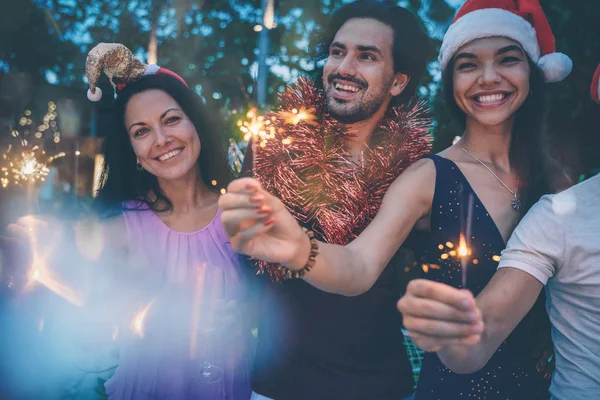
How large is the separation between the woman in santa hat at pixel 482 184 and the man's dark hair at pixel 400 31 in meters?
0.17

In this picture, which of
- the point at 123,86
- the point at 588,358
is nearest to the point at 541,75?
the point at 588,358

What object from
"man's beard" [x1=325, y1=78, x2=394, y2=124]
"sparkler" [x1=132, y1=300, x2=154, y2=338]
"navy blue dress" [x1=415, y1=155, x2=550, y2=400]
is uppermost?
"man's beard" [x1=325, y1=78, x2=394, y2=124]

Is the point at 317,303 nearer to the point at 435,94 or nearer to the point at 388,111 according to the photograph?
the point at 388,111

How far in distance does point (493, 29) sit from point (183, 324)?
1813 millimetres

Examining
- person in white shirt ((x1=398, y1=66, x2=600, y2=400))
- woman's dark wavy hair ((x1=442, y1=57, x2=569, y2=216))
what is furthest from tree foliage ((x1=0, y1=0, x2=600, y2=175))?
person in white shirt ((x1=398, y1=66, x2=600, y2=400))

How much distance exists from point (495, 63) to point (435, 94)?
7.88 ft

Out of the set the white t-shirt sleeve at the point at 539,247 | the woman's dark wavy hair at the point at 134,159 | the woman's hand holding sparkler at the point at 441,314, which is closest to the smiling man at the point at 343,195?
the white t-shirt sleeve at the point at 539,247

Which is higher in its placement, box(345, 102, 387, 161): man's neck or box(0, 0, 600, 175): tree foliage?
box(0, 0, 600, 175): tree foliage

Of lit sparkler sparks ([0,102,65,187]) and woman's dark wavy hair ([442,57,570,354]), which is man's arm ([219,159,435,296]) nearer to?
woman's dark wavy hair ([442,57,570,354])

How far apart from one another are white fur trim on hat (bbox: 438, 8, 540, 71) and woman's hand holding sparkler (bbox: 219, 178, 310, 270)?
1132 mm

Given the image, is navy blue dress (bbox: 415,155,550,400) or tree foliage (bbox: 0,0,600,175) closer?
navy blue dress (bbox: 415,155,550,400)

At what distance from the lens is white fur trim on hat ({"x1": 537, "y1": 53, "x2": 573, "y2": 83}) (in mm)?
1587

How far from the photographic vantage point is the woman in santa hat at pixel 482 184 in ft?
4.53

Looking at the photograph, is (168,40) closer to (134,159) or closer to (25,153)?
(25,153)
